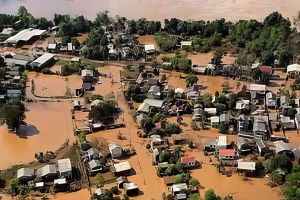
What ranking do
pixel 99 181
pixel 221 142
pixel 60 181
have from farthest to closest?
1. pixel 221 142
2. pixel 60 181
3. pixel 99 181

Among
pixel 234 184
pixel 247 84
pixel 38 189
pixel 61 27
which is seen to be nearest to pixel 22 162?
→ pixel 38 189

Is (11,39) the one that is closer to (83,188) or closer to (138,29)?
(138,29)

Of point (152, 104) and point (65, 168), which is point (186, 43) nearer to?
point (152, 104)

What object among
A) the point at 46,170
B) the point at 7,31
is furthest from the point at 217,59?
the point at 7,31

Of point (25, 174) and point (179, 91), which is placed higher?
point (179, 91)

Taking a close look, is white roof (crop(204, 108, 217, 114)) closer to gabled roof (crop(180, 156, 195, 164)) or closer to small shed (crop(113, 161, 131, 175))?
gabled roof (crop(180, 156, 195, 164))

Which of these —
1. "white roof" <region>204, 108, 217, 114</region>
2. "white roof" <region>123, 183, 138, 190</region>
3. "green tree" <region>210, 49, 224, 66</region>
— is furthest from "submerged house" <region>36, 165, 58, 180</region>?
"green tree" <region>210, 49, 224, 66</region>

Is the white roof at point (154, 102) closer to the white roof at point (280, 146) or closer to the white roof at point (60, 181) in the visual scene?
the white roof at point (280, 146)

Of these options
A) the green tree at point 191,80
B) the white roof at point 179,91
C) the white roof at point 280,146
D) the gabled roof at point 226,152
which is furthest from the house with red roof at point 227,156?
the green tree at point 191,80
